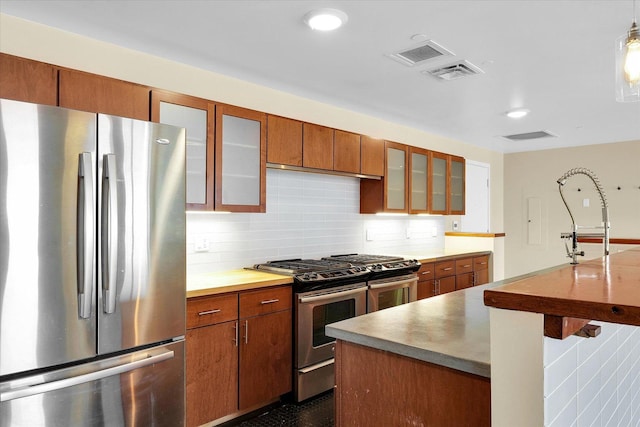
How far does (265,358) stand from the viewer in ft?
9.41

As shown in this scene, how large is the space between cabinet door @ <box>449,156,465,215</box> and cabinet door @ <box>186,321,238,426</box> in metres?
3.64

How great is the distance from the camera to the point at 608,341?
143 cm

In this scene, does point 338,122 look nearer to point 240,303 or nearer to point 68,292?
point 240,303

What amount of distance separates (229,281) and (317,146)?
144 cm

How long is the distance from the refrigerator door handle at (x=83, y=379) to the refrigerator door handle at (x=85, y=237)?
0.89 feet

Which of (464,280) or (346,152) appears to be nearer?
(346,152)

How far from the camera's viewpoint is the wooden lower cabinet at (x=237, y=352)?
2.51m

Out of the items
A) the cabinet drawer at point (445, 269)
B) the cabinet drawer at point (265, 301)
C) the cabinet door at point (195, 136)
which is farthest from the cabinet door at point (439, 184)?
the cabinet door at point (195, 136)

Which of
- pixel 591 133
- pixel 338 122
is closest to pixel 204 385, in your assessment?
pixel 338 122

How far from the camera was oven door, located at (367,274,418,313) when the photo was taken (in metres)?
3.61

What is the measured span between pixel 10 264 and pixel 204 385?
1299 mm

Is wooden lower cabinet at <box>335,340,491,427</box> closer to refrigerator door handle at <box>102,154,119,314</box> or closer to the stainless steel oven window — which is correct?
refrigerator door handle at <box>102,154,119,314</box>

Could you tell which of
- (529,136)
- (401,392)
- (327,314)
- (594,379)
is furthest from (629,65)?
(529,136)

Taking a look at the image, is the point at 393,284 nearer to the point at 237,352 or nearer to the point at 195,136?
the point at 237,352
